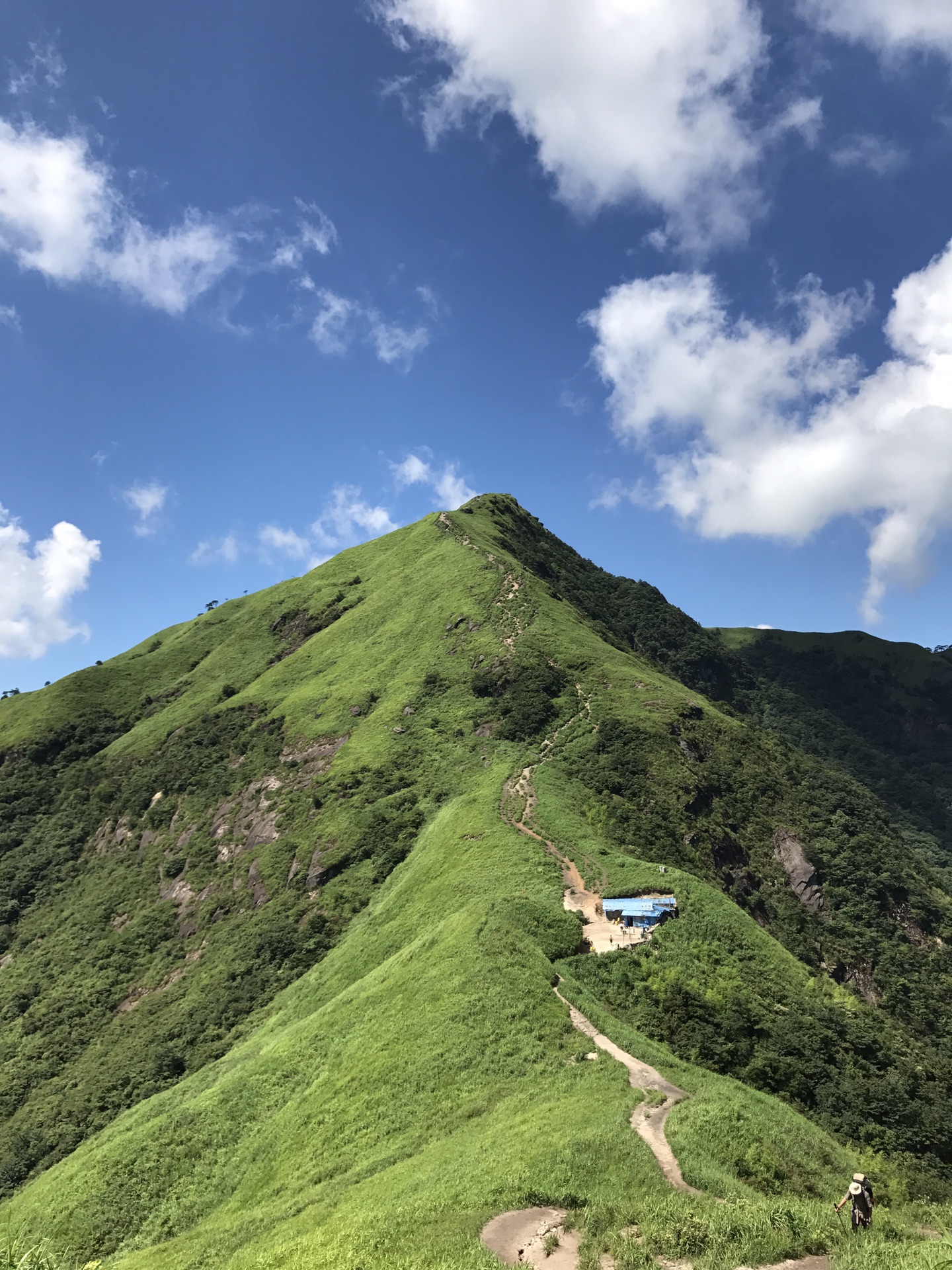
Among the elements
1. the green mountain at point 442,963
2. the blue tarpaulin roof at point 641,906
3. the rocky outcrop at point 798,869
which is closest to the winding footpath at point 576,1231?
the green mountain at point 442,963

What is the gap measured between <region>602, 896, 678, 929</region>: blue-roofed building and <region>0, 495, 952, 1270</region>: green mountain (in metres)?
1.24

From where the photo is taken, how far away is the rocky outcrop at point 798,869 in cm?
6525

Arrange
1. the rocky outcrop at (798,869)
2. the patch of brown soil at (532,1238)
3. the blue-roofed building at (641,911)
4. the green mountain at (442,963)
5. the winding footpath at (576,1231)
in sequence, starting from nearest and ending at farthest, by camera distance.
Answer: the winding footpath at (576,1231) → the patch of brown soil at (532,1238) → the green mountain at (442,963) → the blue-roofed building at (641,911) → the rocky outcrop at (798,869)

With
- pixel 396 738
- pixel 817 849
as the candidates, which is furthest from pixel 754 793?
pixel 396 738

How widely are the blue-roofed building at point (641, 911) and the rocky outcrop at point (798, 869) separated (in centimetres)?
2987

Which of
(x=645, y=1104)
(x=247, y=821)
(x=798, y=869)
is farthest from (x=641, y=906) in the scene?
(x=247, y=821)

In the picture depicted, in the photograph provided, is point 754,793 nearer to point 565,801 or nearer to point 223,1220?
point 565,801

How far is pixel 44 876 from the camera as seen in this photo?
105062 mm

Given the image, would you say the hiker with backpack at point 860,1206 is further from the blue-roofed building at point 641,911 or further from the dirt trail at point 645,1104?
the blue-roofed building at point 641,911

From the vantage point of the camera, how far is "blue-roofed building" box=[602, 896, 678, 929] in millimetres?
42000

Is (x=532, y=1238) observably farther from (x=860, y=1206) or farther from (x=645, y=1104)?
(x=645, y=1104)

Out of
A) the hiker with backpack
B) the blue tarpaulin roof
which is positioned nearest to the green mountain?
the hiker with backpack

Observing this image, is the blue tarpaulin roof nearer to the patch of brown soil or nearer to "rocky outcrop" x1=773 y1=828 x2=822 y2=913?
the patch of brown soil

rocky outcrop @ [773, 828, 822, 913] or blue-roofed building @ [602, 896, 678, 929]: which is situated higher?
blue-roofed building @ [602, 896, 678, 929]
